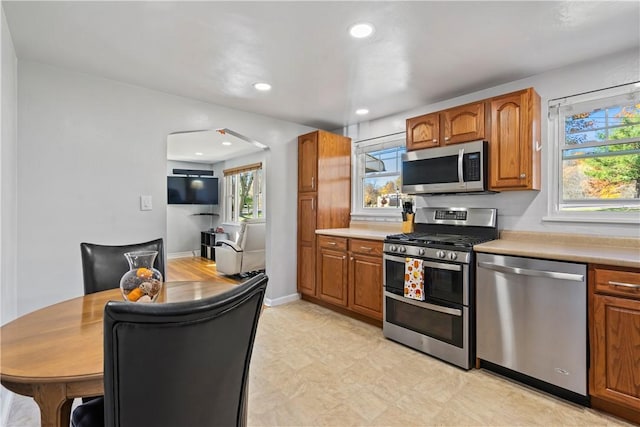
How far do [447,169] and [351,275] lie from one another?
143cm

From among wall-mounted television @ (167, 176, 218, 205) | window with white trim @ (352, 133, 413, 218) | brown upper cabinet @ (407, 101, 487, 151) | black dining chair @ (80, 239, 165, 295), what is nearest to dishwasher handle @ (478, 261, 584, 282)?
brown upper cabinet @ (407, 101, 487, 151)

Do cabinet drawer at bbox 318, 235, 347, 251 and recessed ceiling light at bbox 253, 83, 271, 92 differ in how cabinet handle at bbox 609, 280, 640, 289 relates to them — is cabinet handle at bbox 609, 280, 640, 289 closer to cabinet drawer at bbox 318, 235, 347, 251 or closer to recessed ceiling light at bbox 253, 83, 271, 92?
cabinet drawer at bbox 318, 235, 347, 251

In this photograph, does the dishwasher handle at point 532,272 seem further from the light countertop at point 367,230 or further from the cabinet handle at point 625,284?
the light countertop at point 367,230

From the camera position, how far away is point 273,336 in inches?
116

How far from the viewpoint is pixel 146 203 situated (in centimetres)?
287

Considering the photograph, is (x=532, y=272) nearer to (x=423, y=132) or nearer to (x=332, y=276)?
(x=423, y=132)

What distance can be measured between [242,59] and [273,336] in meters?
2.37

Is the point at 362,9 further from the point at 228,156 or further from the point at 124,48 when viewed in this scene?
the point at 228,156

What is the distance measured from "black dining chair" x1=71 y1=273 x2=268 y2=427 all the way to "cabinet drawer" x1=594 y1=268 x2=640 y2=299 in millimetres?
2001

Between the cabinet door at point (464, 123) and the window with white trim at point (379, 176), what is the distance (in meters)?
0.82

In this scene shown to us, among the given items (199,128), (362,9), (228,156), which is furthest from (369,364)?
(228,156)

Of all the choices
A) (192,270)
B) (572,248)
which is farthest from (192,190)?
(572,248)

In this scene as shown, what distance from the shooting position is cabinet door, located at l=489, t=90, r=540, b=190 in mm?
Answer: 2445

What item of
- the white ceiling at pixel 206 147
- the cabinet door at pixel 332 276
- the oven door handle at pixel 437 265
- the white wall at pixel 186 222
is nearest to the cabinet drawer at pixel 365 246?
the cabinet door at pixel 332 276
